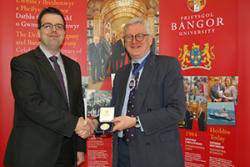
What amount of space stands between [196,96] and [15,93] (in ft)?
6.64

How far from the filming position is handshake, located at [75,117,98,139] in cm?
256

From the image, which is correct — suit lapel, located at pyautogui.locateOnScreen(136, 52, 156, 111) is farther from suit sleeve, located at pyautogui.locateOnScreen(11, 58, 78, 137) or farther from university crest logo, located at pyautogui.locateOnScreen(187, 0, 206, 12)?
university crest logo, located at pyautogui.locateOnScreen(187, 0, 206, 12)

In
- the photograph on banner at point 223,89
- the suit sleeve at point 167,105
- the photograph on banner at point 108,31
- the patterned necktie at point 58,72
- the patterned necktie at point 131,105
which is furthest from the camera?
the photograph on banner at point 108,31

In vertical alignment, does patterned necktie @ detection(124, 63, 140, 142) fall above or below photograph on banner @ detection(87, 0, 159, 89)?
below

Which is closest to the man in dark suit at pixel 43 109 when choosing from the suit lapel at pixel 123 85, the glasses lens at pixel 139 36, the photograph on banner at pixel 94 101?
the suit lapel at pixel 123 85

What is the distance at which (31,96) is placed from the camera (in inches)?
95.4

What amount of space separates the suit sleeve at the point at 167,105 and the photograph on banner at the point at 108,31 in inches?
49.4

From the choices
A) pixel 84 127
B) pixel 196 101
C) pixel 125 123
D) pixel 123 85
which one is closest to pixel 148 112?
pixel 125 123

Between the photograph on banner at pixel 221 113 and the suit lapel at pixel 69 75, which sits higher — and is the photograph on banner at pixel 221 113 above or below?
below

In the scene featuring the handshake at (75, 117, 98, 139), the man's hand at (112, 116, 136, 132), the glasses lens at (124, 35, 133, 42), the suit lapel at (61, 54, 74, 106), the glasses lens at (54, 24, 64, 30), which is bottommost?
the handshake at (75, 117, 98, 139)

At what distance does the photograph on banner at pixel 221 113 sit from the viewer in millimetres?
3201

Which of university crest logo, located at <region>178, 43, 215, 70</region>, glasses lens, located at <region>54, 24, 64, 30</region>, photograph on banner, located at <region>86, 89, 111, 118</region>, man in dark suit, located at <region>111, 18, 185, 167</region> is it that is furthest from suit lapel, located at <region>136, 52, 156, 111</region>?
photograph on banner, located at <region>86, 89, 111, 118</region>

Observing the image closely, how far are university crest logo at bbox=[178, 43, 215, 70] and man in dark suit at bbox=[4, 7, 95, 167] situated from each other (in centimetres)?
150

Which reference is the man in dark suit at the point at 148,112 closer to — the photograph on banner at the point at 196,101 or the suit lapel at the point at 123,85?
the suit lapel at the point at 123,85
